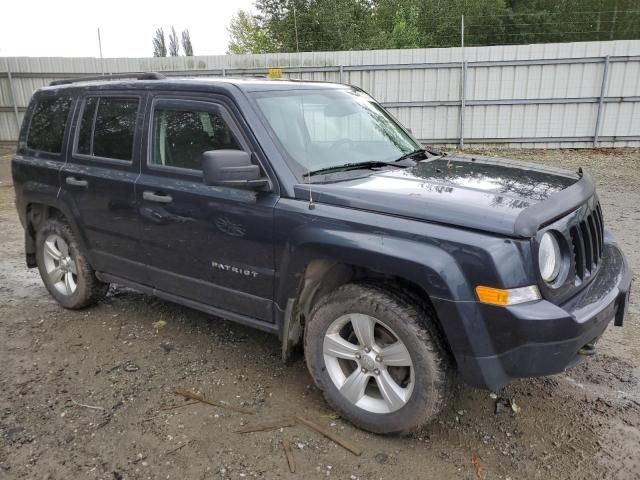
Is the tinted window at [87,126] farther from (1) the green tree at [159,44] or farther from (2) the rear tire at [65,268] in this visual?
(1) the green tree at [159,44]

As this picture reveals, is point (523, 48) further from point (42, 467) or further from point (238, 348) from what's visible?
point (42, 467)

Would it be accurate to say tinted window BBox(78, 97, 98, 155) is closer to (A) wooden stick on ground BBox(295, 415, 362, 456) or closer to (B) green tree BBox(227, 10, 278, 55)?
(A) wooden stick on ground BBox(295, 415, 362, 456)

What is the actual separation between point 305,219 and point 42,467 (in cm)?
190

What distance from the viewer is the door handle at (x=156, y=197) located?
141 inches

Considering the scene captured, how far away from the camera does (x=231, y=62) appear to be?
14945 millimetres

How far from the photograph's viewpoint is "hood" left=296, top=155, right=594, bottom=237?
8.30 feet

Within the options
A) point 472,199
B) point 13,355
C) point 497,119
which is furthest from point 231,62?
point 472,199

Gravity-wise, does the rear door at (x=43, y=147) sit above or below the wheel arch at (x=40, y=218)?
Result: above

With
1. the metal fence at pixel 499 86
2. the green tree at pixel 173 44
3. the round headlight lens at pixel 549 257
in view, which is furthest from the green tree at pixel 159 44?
the round headlight lens at pixel 549 257

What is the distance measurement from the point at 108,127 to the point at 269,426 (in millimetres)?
2553

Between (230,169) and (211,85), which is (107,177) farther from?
(230,169)

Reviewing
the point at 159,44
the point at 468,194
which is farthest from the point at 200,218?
the point at 159,44

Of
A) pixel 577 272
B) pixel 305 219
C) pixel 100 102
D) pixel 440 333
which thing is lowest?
pixel 440 333

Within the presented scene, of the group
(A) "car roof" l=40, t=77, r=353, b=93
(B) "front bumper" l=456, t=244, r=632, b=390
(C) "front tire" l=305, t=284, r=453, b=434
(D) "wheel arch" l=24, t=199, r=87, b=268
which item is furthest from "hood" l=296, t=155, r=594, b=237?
(D) "wheel arch" l=24, t=199, r=87, b=268
